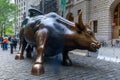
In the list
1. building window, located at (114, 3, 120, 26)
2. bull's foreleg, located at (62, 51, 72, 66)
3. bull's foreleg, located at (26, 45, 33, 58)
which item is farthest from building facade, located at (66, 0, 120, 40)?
bull's foreleg, located at (62, 51, 72, 66)

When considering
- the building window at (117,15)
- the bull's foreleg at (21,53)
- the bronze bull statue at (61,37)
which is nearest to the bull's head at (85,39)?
the bronze bull statue at (61,37)

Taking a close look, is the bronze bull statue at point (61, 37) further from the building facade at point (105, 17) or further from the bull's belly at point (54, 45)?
the building facade at point (105, 17)

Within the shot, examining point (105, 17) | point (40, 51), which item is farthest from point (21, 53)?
point (105, 17)

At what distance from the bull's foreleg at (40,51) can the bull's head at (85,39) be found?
0.94 m

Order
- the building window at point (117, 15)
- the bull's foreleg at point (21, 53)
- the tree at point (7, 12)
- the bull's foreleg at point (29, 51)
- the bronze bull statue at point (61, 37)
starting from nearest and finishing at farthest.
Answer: the bronze bull statue at point (61, 37), the bull's foreleg at point (21, 53), the bull's foreleg at point (29, 51), the building window at point (117, 15), the tree at point (7, 12)

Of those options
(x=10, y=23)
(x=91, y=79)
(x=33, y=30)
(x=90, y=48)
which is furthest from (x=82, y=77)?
(x=10, y=23)

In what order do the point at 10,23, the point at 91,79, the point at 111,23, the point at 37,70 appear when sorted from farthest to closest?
1. the point at 10,23
2. the point at 111,23
3. the point at 37,70
4. the point at 91,79

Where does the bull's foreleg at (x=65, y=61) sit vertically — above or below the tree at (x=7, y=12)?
below

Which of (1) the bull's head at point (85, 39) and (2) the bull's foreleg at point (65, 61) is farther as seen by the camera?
(2) the bull's foreleg at point (65, 61)

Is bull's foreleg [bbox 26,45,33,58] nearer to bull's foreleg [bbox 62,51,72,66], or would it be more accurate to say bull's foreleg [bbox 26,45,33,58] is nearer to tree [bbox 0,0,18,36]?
bull's foreleg [bbox 62,51,72,66]

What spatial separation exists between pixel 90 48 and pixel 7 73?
2.47 meters

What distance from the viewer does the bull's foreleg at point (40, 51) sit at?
22.9 feet

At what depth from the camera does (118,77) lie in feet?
22.4

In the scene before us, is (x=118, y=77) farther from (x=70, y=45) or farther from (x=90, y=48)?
(x=70, y=45)
